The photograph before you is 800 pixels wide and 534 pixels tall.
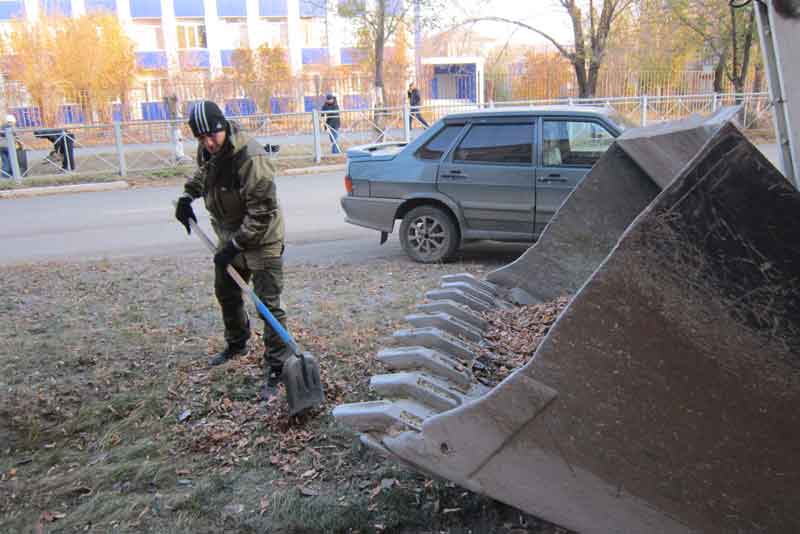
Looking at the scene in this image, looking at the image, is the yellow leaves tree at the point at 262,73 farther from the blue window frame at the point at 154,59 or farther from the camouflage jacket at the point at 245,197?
the camouflage jacket at the point at 245,197

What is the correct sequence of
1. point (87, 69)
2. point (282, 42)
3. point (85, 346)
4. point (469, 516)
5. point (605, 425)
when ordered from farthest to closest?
point (282, 42)
point (87, 69)
point (85, 346)
point (469, 516)
point (605, 425)

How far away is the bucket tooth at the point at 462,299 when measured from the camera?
4277mm

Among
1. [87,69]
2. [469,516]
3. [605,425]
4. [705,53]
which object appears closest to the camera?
[605,425]

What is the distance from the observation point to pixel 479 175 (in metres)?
7.76

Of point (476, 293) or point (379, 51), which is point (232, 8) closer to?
point (379, 51)

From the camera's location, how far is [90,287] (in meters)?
7.10

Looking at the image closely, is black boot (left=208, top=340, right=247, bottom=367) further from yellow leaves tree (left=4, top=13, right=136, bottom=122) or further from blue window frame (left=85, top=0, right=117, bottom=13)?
blue window frame (left=85, top=0, right=117, bottom=13)

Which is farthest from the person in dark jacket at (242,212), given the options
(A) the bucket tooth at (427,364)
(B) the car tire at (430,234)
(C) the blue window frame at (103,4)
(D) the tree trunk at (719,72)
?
(C) the blue window frame at (103,4)

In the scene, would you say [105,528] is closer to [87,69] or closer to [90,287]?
[90,287]

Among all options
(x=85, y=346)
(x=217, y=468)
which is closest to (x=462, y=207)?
(x=85, y=346)

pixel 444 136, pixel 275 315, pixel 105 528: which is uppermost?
pixel 444 136

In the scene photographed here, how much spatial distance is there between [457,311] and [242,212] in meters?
1.58

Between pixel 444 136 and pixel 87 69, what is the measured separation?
3174cm

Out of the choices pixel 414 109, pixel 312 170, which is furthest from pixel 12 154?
pixel 414 109
